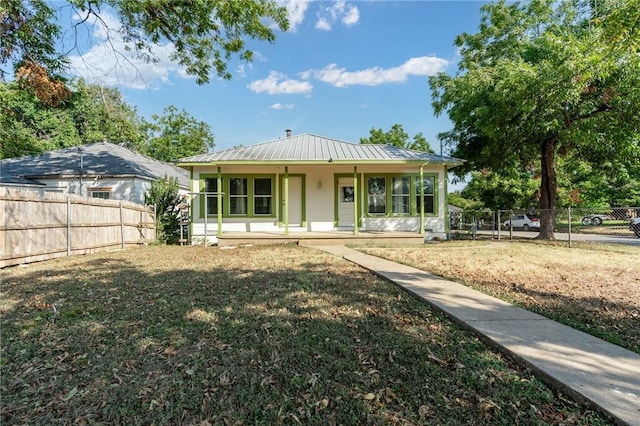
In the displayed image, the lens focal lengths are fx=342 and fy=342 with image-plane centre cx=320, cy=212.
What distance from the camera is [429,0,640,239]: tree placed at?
376 inches

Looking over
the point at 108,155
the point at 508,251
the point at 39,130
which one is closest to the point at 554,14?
the point at 508,251

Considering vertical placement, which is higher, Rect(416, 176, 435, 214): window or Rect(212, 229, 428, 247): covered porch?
Rect(416, 176, 435, 214): window

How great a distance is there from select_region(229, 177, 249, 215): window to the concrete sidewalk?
996 centimetres

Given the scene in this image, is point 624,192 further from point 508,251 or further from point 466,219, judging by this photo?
point 508,251

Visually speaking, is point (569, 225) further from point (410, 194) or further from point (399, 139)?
point (399, 139)

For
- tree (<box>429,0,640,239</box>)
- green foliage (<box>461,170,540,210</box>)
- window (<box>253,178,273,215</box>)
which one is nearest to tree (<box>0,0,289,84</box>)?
window (<box>253,178,273,215</box>)

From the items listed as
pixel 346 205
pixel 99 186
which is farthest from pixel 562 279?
pixel 99 186

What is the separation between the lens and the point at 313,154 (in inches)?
520

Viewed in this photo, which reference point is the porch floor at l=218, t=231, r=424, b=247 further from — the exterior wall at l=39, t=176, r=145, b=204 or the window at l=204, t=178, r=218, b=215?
the exterior wall at l=39, t=176, r=145, b=204

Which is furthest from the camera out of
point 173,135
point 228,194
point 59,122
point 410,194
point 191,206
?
point 173,135

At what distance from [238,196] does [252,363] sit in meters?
11.3

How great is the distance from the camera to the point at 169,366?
110 inches

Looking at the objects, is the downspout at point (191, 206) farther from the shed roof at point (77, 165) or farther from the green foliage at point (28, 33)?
the green foliage at point (28, 33)

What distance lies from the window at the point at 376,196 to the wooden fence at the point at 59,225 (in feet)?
28.5
